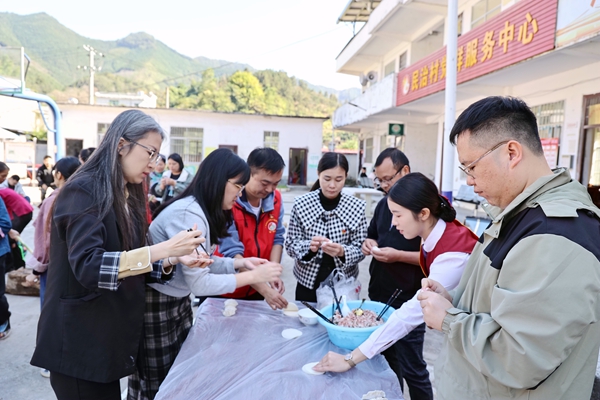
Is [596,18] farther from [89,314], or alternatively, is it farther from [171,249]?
[89,314]

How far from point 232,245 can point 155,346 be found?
2.53 ft

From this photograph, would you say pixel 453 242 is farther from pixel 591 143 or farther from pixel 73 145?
pixel 73 145

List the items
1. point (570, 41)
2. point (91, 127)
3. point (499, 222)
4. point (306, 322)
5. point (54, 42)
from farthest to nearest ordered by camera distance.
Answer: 1. point (54, 42)
2. point (91, 127)
3. point (570, 41)
4. point (306, 322)
5. point (499, 222)

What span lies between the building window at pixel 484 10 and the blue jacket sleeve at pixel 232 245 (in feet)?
26.8

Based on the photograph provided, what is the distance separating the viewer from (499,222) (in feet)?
3.32

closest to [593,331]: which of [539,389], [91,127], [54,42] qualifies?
[539,389]

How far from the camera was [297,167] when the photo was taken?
70.4ft

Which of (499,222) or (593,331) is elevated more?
(499,222)

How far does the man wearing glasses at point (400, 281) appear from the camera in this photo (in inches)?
84.7

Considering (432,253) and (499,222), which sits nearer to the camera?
(499,222)

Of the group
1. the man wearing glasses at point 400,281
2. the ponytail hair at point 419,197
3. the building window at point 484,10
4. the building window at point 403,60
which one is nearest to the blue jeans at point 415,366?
the man wearing glasses at point 400,281

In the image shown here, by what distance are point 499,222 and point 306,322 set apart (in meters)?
1.14

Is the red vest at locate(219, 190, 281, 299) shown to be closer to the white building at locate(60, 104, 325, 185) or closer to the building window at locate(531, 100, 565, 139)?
the building window at locate(531, 100, 565, 139)

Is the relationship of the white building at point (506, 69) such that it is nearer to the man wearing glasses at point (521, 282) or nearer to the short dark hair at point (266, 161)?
the short dark hair at point (266, 161)
